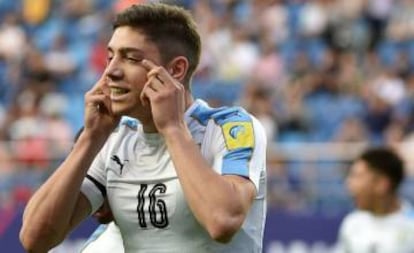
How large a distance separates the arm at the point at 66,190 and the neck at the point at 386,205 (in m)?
4.60

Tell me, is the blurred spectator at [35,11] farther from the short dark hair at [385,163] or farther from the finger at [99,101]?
the finger at [99,101]

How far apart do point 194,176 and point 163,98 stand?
0.29 metres

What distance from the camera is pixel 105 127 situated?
5.10 metres

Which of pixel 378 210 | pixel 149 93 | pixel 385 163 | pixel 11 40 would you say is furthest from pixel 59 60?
pixel 149 93

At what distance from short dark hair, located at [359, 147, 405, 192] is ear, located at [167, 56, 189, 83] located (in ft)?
14.5

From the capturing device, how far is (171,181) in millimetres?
5008

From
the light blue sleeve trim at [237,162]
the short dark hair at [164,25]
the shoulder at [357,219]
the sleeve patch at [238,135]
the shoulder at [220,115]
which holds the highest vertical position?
the short dark hair at [164,25]

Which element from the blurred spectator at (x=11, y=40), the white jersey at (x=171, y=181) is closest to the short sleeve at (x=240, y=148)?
the white jersey at (x=171, y=181)

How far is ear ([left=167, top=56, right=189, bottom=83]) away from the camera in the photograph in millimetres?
5023

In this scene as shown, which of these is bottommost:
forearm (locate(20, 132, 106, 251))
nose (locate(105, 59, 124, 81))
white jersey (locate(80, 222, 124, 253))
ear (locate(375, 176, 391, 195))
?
ear (locate(375, 176, 391, 195))

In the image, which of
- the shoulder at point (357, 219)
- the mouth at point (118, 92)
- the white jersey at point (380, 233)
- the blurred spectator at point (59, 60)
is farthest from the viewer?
the blurred spectator at point (59, 60)

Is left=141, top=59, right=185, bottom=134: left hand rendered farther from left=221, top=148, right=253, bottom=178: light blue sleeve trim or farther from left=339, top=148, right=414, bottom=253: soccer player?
left=339, top=148, right=414, bottom=253: soccer player

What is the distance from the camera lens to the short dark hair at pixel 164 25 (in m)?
5.01

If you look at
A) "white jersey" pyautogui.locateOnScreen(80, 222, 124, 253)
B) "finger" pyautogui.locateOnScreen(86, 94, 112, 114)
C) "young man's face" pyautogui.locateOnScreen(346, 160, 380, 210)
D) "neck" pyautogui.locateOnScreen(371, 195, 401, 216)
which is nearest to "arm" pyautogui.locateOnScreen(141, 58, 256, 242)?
"finger" pyautogui.locateOnScreen(86, 94, 112, 114)
